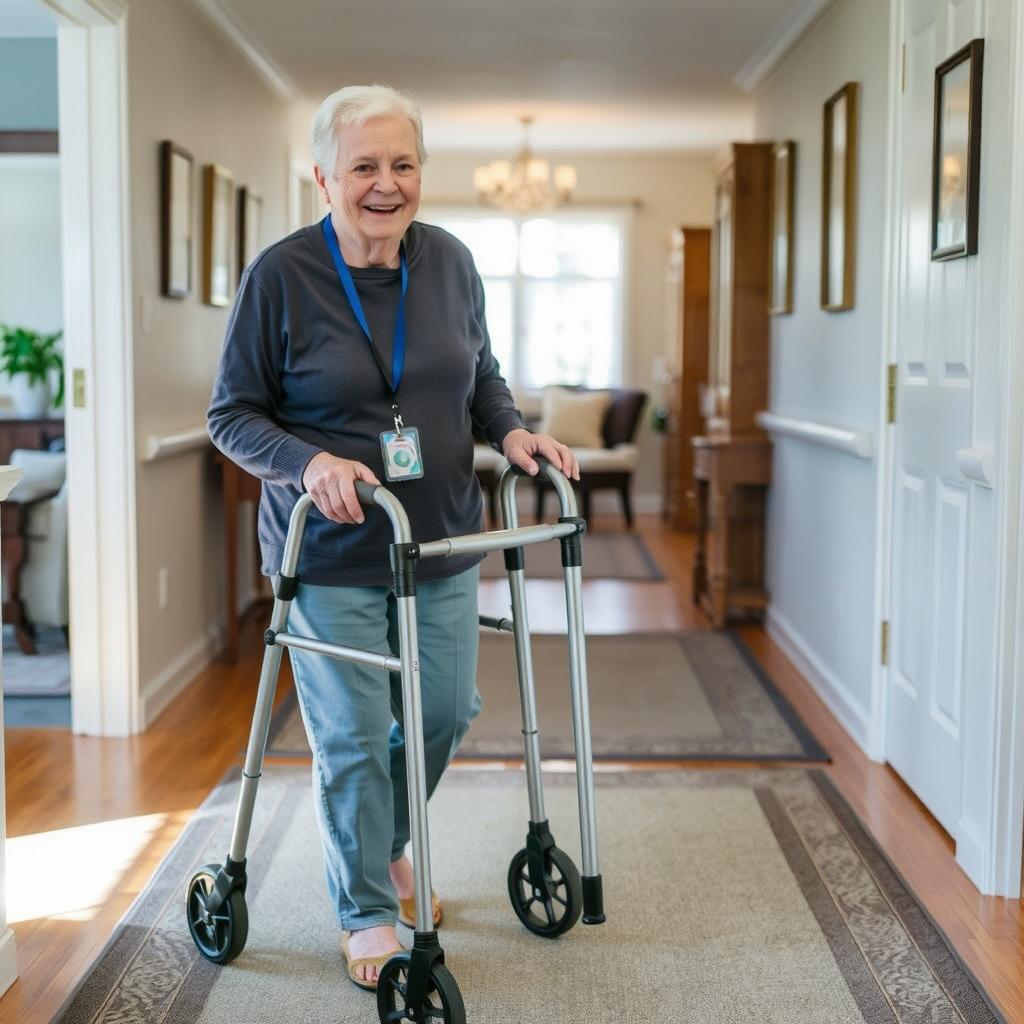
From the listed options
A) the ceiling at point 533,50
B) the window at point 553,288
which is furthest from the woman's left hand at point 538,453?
the window at point 553,288

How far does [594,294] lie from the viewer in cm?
959

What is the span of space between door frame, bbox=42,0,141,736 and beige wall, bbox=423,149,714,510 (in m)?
5.85

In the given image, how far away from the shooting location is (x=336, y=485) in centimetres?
189

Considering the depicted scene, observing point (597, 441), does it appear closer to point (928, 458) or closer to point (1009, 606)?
point (928, 458)

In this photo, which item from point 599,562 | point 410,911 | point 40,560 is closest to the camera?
point 410,911

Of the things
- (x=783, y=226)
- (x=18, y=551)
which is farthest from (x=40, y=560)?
(x=783, y=226)

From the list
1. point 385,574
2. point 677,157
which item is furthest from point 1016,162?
point 677,157

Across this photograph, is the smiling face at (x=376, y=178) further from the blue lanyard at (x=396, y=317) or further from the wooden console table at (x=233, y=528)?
the wooden console table at (x=233, y=528)

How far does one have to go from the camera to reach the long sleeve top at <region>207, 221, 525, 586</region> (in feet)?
6.82

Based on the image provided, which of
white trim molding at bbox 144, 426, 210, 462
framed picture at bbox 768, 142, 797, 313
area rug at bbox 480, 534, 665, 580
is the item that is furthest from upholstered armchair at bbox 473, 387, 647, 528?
white trim molding at bbox 144, 426, 210, 462

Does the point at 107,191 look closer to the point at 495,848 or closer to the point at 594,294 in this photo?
the point at 495,848

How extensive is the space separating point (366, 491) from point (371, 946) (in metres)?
0.81

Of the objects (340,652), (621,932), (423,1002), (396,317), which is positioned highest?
(396,317)

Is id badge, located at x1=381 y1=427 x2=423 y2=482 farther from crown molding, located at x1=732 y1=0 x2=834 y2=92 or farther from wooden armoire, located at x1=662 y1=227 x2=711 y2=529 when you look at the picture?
wooden armoire, located at x1=662 y1=227 x2=711 y2=529
